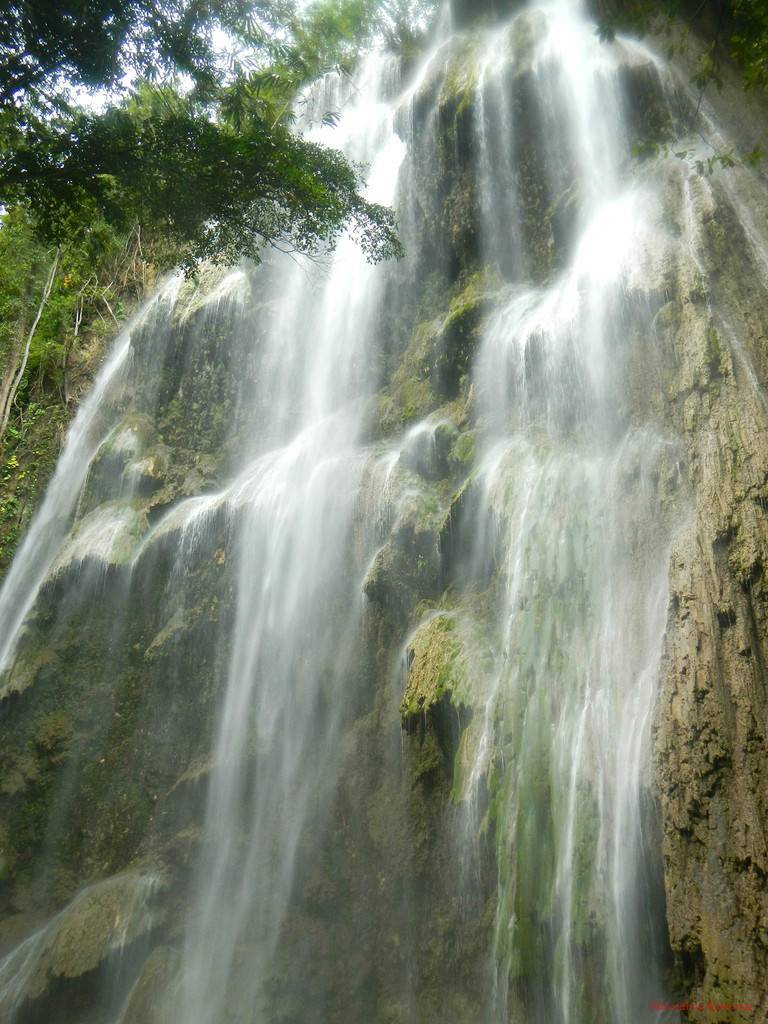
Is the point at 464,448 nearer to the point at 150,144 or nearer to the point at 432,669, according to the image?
the point at 432,669

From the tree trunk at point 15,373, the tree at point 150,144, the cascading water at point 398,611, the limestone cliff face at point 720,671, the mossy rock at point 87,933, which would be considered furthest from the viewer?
the tree trunk at point 15,373

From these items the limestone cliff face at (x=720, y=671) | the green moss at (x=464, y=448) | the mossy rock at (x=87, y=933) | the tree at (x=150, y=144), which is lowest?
the mossy rock at (x=87, y=933)

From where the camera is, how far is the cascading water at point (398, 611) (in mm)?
5766

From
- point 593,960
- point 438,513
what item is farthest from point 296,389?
point 593,960

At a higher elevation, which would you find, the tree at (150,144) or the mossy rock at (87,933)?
the tree at (150,144)

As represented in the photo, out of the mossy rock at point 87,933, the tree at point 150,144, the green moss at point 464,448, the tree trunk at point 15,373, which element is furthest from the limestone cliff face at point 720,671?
the tree trunk at point 15,373

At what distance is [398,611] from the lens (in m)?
8.20

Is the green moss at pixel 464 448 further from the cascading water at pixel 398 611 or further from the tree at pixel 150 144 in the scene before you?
the tree at pixel 150 144

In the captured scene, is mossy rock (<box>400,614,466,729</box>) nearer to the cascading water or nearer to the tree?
the cascading water

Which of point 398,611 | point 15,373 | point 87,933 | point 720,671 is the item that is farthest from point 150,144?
point 15,373

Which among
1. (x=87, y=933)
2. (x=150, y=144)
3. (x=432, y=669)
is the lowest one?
(x=87, y=933)

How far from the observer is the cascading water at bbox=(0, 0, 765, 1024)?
5766 millimetres

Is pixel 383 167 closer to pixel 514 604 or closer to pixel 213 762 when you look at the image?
pixel 514 604

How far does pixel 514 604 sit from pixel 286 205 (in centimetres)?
472
